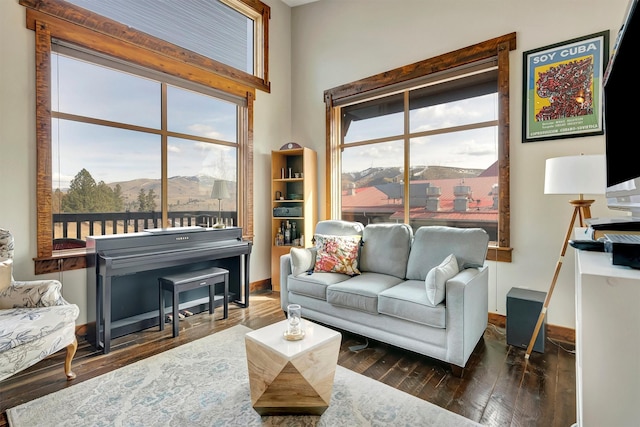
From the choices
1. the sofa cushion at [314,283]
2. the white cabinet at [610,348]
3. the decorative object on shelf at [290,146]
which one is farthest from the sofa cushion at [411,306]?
the decorative object on shelf at [290,146]

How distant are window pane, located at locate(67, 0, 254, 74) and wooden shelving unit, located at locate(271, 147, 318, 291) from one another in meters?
1.31

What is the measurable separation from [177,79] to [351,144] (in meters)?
2.24

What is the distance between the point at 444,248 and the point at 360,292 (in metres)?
0.87

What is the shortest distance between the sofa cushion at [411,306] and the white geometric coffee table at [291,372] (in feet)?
2.35

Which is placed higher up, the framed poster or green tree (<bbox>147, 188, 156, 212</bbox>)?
the framed poster

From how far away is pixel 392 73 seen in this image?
3.78 metres

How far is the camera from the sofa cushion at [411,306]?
223 cm

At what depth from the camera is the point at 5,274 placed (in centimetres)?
224

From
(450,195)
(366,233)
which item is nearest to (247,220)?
(366,233)

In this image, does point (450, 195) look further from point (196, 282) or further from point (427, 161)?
point (196, 282)

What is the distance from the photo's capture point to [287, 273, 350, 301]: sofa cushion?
9.54ft

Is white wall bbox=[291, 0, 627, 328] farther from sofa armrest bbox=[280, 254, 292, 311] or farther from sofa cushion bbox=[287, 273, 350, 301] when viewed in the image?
sofa armrest bbox=[280, 254, 292, 311]

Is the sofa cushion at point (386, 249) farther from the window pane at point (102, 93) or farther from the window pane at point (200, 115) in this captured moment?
the window pane at point (102, 93)

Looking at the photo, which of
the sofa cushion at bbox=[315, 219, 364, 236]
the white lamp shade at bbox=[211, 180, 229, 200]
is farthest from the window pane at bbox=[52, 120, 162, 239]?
the sofa cushion at bbox=[315, 219, 364, 236]
